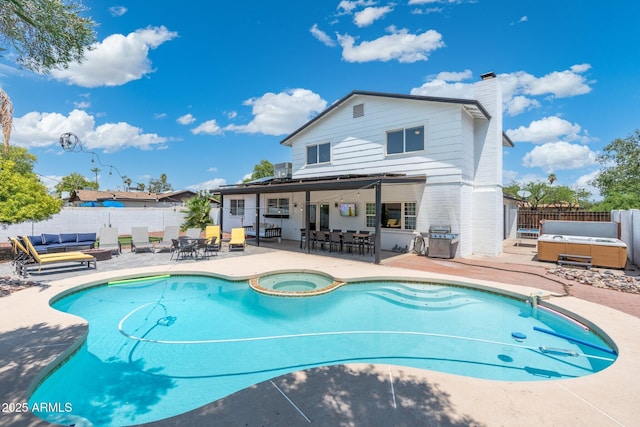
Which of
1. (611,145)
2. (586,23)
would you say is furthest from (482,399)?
(611,145)

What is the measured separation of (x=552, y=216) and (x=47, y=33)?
2452 centimetres

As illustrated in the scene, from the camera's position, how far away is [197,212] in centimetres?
1961

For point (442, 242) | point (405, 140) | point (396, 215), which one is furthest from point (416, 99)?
point (442, 242)

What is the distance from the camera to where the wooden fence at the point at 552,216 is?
58.2ft

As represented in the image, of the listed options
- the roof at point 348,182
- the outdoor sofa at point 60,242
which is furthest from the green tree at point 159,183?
the roof at point 348,182

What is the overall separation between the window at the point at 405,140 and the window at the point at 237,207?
1161 cm

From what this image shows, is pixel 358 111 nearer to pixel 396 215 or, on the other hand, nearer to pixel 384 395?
pixel 396 215

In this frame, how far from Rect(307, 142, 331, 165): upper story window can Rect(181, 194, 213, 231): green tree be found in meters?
8.43

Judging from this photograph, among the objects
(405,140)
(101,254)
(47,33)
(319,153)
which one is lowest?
(101,254)

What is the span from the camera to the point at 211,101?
21.5 metres

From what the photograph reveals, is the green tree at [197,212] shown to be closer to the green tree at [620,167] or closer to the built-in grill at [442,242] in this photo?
the built-in grill at [442,242]

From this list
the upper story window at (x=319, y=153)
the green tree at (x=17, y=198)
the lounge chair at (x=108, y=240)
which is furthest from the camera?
the upper story window at (x=319, y=153)

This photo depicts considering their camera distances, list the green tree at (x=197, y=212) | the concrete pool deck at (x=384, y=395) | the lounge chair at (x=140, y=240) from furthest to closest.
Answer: the green tree at (x=197, y=212)
the lounge chair at (x=140, y=240)
the concrete pool deck at (x=384, y=395)

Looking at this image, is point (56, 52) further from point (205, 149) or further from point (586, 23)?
point (205, 149)
